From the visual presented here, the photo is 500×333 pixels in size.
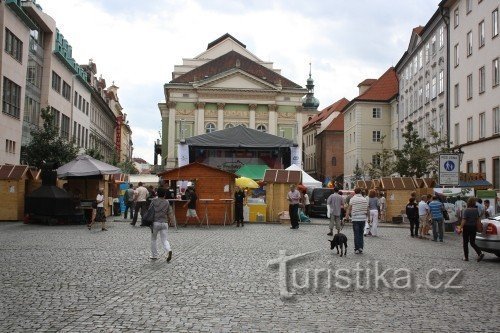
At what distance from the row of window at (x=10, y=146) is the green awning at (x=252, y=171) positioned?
14304 millimetres

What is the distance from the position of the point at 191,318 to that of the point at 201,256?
7.44 metres

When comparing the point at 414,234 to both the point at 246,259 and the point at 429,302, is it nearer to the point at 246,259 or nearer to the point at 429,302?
the point at 246,259

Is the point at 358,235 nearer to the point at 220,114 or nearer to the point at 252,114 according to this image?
the point at 220,114

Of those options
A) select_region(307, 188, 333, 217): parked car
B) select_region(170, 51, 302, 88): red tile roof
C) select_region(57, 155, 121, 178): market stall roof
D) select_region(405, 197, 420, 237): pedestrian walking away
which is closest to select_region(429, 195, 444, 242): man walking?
select_region(405, 197, 420, 237): pedestrian walking away

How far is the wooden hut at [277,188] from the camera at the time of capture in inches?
1272

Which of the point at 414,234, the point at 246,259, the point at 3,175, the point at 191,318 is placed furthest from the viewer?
Answer: the point at 3,175

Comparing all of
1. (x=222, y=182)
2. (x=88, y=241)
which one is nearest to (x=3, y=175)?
(x=222, y=182)

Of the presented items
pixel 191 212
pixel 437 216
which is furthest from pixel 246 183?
pixel 437 216

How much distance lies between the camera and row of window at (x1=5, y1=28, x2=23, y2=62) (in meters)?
39.2

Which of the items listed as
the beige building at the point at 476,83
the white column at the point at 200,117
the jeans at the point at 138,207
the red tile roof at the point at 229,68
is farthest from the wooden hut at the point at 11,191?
the red tile roof at the point at 229,68

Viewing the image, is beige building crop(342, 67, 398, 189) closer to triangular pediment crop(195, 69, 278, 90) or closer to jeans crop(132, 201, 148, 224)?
triangular pediment crop(195, 69, 278, 90)

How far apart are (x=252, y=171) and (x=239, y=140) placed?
11.5 feet

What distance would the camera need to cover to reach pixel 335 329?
23.7 feet

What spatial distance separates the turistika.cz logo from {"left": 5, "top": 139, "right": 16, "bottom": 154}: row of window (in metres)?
30.5
